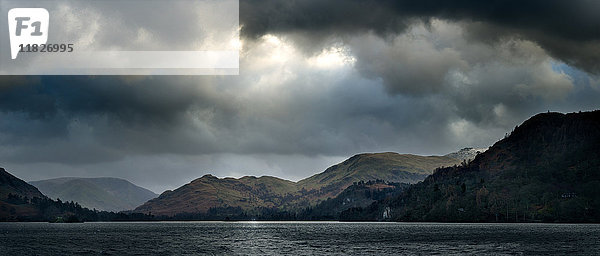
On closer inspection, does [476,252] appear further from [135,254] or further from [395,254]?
[135,254]

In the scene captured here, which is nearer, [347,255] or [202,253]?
[347,255]

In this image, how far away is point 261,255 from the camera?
176m

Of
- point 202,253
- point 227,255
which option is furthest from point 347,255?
point 202,253

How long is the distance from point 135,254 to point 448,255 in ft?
335

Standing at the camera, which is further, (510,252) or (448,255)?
(510,252)

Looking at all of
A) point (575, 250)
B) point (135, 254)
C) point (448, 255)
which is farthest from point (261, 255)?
point (575, 250)

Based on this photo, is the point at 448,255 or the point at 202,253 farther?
the point at 202,253

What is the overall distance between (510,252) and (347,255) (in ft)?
182

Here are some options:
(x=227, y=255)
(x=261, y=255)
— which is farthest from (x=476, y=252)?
(x=227, y=255)

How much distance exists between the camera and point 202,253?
7264 inches

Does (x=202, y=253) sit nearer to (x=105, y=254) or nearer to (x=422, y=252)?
(x=105, y=254)

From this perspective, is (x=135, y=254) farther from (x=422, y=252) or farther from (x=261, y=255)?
(x=422, y=252)

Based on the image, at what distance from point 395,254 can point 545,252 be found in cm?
5047

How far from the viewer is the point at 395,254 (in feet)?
563
